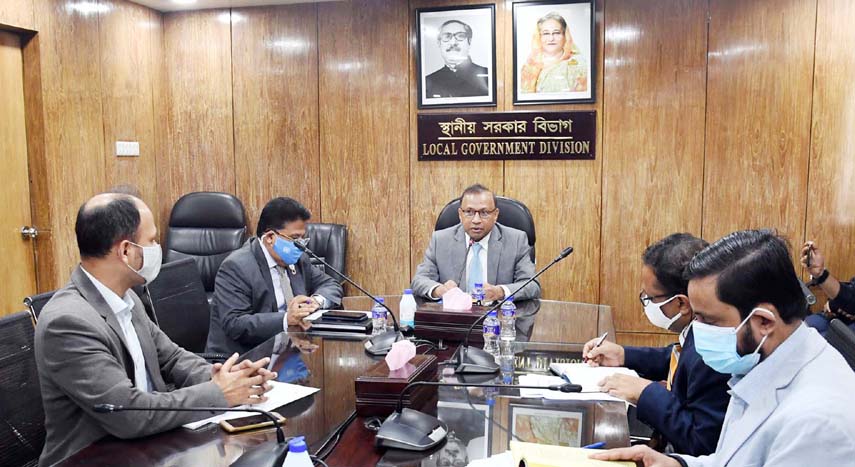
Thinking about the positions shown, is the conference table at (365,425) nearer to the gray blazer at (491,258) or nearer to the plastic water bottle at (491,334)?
the plastic water bottle at (491,334)

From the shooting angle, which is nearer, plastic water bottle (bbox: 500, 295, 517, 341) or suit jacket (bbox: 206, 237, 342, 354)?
plastic water bottle (bbox: 500, 295, 517, 341)

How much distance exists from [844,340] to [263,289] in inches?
84.8

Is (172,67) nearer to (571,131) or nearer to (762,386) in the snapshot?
(571,131)

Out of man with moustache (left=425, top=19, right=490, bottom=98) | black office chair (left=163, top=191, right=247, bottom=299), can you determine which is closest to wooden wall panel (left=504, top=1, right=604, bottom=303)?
man with moustache (left=425, top=19, right=490, bottom=98)

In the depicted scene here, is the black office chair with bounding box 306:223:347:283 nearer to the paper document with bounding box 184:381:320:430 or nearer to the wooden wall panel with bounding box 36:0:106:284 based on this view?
the wooden wall panel with bounding box 36:0:106:284

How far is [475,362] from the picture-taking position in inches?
82.4

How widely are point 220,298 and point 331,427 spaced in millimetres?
1378

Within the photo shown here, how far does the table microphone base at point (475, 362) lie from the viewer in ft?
6.72

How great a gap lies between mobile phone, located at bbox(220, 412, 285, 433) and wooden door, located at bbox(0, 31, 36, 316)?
2.92 meters

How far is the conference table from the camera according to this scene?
148 centimetres

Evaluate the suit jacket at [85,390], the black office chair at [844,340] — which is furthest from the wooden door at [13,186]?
the black office chair at [844,340]

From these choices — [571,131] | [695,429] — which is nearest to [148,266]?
[695,429]

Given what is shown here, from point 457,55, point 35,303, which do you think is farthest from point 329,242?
point 35,303

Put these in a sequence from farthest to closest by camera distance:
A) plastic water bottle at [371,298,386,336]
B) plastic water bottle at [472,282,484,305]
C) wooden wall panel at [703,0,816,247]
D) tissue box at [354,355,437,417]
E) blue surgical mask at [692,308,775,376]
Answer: wooden wall panel at [703,0,816,247]
plastic water bottle at [472,282,484,305]
plastic water bottle at [371,298,386,336]
tissue box at [354,355,437,417]
blue surgical mask at [692,308,775,376]
